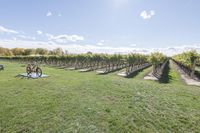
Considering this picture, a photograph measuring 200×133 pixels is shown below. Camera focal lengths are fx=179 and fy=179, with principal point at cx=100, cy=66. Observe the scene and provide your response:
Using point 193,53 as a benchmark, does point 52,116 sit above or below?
below

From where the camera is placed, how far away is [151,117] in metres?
6.55

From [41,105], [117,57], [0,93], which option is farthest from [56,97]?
[117,57]

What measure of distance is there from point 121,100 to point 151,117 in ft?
6.74

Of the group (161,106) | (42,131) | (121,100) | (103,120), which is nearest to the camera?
(42,131)

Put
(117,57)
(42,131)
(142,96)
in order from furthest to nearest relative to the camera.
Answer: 1. (117,57)
2. (142,96)
3. (42,131)

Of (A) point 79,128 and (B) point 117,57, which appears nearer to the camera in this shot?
(A) point 79,128

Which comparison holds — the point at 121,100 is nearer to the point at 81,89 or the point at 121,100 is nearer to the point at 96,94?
the point at 96,94

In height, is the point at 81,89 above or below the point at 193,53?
below

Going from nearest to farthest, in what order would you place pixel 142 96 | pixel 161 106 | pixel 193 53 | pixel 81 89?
pixel 161 106, pixel 142 96, pixel 81 89, pixel 193 53

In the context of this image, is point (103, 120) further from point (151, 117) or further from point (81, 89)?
point (81, 89)

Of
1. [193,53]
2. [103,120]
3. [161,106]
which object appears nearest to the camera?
[103,120]

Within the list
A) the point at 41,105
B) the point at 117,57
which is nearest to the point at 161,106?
the point at 41,105

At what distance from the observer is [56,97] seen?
8.50m

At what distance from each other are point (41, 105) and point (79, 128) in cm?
251
